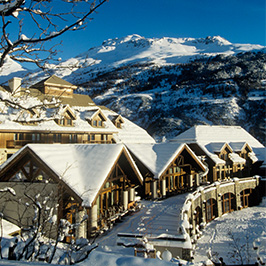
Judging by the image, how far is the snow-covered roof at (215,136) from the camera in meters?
33.6

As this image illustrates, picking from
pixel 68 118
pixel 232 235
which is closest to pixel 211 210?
pixel 232 235

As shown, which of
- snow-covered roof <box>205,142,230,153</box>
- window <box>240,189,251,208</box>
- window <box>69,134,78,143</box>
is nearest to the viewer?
window <box>69,134,78,143</box>

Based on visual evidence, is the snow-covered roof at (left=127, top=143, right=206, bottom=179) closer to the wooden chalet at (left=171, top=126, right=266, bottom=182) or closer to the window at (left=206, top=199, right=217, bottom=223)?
the window at (left=206, top=199, right=217, bottom=223)

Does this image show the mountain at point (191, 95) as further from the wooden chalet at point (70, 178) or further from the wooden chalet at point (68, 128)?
the wooden chalet at point (70, 178)

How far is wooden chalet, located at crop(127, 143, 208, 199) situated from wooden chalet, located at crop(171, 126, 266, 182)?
190 inches

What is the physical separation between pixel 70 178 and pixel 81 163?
1723 mm

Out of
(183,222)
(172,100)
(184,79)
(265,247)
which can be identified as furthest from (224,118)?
(183,222)

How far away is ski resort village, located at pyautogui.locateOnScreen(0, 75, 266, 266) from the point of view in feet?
20.3

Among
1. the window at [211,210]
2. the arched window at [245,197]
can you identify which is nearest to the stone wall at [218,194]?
the window at [211,210]

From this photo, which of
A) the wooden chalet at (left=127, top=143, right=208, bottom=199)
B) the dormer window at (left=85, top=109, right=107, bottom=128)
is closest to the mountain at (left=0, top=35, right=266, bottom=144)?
the dormer window at (left=85, top=109, right=107, bottom=128)

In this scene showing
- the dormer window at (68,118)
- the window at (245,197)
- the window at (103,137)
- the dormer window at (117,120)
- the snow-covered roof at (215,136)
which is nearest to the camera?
the dormer window at (68,118)

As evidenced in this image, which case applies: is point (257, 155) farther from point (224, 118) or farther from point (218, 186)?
point (224, 118)

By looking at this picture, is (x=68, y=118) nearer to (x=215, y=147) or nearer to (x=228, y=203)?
(x=215, y=147)

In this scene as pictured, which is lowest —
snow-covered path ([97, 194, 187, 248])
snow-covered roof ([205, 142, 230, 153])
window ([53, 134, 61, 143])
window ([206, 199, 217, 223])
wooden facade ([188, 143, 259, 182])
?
window ([206, 199, 217, 223])
